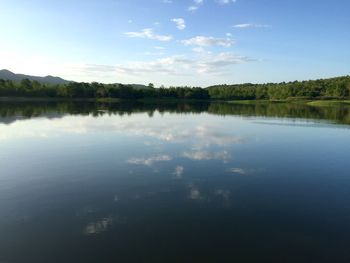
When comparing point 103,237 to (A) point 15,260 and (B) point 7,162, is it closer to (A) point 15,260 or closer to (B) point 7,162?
(A) point 15,260

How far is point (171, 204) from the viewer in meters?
19.0

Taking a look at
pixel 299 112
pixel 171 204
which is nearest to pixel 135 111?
pixel 299 112

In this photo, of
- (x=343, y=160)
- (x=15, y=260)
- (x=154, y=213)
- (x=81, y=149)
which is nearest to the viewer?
(x=15, y=260)

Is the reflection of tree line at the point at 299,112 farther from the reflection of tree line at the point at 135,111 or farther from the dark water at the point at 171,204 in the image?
the dark water at the point at 171,204

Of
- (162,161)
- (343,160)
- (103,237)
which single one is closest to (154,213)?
(103,237)

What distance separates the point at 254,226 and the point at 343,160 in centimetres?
2174

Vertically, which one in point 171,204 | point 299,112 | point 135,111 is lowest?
point 171,204

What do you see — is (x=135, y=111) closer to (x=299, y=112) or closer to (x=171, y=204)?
(x=299, y=112)

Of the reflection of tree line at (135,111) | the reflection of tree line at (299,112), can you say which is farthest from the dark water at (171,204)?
the reflection of tree line at (299,112)

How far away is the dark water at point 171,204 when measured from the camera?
13.7 meters

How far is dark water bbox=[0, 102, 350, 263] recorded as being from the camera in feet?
45.0

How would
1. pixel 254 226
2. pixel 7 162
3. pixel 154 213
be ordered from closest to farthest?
pixel 254 226 < pixel 154 213 < pixel 7 162

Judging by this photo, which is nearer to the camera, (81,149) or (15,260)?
(15,260)

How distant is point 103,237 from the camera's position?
578 inches
